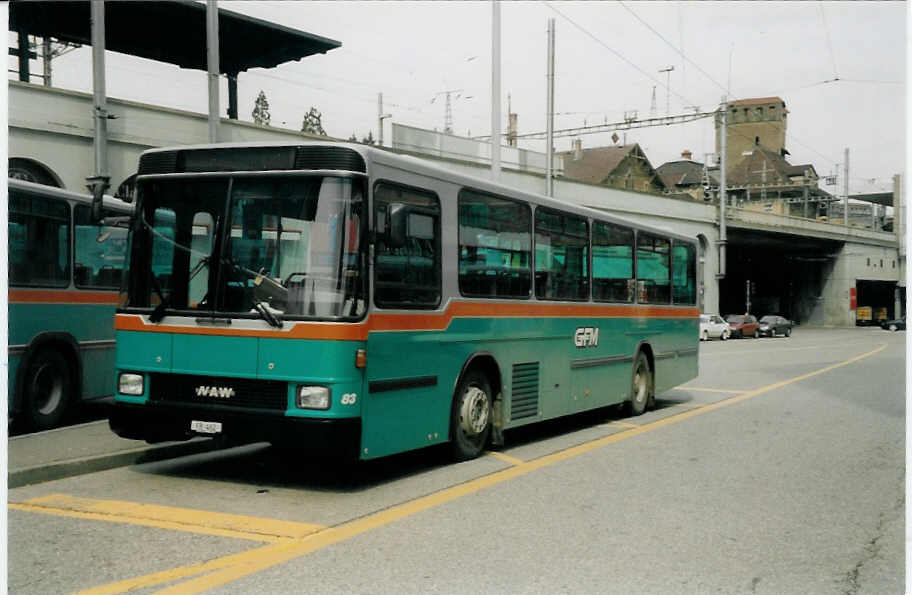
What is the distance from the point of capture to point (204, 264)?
7.72m

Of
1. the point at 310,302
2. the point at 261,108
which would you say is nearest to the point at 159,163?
the point at 310,302

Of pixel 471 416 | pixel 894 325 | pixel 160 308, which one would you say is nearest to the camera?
pixel 160 308

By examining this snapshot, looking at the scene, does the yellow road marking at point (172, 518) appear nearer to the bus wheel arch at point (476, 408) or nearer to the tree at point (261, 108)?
the bus wheel arch at point (476, 408)

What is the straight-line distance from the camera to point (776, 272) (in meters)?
79.9

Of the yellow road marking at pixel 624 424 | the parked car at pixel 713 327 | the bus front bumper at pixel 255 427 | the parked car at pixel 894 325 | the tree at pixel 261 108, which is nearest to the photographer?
the bus front bumper at pixel 255 427

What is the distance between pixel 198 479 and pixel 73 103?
14.6 metres

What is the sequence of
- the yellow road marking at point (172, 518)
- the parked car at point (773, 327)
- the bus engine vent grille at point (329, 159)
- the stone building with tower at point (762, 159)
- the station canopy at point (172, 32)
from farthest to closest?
1. the stone building with tower at point (762, 159)
2. the parked car at point (773, 327)
3. the station canopy at point (172, 32)
4. the bus engine vent grille at point (329, 159)
5. the yellow road marking at point (172, 518)

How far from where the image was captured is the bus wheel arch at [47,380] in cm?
1053

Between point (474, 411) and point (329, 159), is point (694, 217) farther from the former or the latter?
point (329, 159)

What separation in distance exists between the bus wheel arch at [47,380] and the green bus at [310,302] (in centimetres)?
315

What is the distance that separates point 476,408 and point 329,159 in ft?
10.2

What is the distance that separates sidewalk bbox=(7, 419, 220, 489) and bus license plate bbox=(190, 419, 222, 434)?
136 centimetres

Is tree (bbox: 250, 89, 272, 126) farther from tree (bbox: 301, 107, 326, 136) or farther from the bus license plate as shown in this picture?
the bus license plate

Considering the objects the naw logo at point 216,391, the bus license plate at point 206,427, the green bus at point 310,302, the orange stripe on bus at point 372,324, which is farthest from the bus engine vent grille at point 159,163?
the bus license plate at point 206,427
